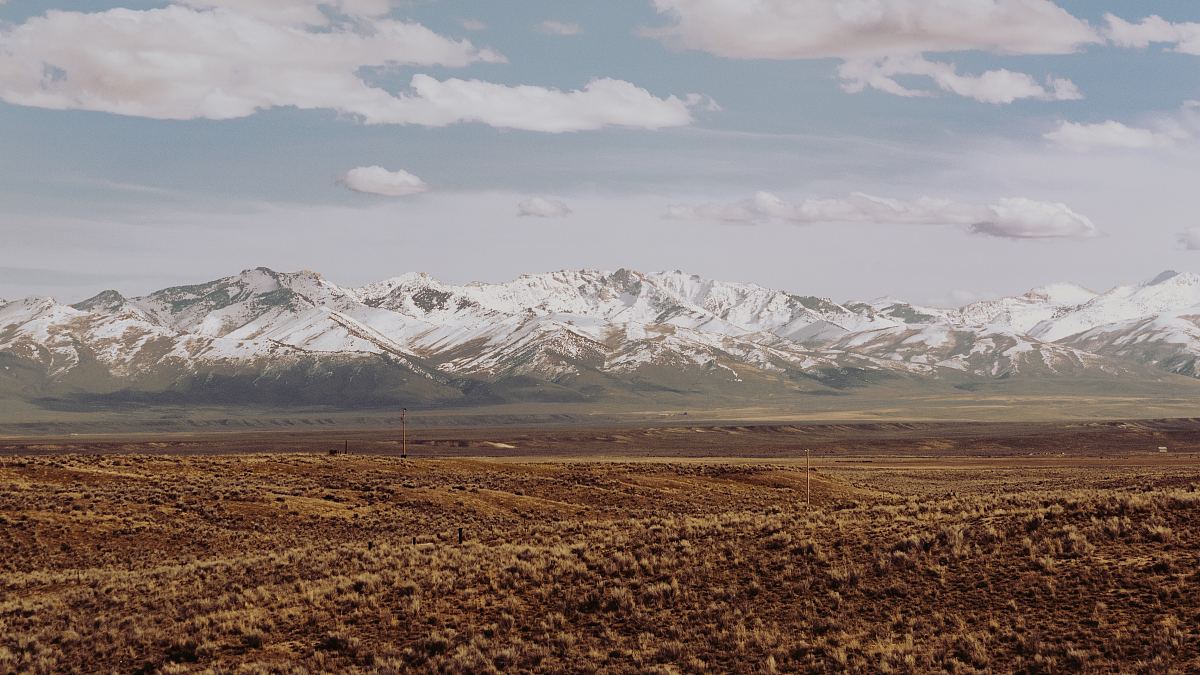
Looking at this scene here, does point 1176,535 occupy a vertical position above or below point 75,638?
above

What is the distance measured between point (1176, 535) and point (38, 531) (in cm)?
3989

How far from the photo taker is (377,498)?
199ft

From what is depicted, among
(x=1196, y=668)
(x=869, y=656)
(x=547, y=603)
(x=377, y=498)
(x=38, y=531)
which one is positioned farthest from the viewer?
(x=377, y=498)

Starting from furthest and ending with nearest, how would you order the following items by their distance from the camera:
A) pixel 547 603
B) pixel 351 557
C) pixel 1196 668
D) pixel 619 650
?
pixel 351 557
pixel 547 603
pixel 619 650
pixel 1196 668

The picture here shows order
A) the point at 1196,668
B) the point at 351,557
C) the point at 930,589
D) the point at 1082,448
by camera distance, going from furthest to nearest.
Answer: the point at 1082,448
the point at 351,557
the point at 930,589
the point at 1196,668

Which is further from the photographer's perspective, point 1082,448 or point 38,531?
point 1082,448

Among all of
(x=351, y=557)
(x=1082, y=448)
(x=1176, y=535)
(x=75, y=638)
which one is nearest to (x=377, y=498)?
(x=351, y=557)

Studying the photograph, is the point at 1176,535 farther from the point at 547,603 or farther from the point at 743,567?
the point at 547,603

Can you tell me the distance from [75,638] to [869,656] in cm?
1810

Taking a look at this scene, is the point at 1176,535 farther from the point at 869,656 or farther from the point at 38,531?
the point at 38,531

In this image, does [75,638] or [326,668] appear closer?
[326,668]

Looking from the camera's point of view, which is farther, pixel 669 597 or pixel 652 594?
pixel 652 594

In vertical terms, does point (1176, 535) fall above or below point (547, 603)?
above

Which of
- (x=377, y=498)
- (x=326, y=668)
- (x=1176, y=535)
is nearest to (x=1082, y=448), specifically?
(x=377, y=498)
